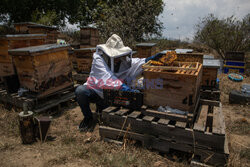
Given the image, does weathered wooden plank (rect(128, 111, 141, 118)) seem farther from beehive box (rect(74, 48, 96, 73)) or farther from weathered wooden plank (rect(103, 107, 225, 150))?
beehive box (rect(74, 48, 96, 73))

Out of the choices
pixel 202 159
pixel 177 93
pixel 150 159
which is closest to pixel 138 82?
pixel 177 93

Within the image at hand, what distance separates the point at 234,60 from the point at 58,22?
13.1 meters

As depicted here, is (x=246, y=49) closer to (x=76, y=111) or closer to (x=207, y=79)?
(x=207, y=79)

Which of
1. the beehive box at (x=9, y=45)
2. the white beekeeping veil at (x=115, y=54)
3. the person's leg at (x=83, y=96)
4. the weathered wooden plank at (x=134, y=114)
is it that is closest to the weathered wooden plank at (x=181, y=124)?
the weathered wooden plank at (x=134, y=114)

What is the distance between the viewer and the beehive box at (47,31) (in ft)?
21.0

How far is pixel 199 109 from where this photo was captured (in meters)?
3.04

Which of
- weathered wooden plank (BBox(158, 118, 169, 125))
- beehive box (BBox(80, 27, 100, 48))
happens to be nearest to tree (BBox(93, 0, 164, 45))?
beehive box (BBox(80, 27, 100, 48))

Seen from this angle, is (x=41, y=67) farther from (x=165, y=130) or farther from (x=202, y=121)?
(x=202, y=121)

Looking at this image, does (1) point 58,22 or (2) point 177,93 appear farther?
(1) point 58,22

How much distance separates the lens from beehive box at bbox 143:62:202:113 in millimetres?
2477

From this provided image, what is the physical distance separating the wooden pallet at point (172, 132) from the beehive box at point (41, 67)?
68.2 inches

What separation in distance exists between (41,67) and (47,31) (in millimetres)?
3458

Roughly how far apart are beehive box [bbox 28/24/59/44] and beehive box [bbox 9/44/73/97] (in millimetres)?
2763

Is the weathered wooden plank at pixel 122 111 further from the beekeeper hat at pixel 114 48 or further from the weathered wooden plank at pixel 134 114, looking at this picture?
the beekeeper hat at pixel 114 48
